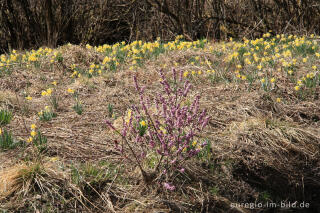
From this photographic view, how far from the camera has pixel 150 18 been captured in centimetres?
1007

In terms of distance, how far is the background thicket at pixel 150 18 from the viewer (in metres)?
8.79

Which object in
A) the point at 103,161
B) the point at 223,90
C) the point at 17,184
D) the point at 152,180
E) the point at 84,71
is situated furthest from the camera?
the point at 84,71

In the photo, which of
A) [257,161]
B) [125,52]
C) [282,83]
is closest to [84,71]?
Answer: [125,52]

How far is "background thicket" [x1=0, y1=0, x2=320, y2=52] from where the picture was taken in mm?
8789

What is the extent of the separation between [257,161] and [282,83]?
1710mm

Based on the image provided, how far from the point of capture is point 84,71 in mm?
5891

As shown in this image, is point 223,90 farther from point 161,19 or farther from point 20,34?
point 20,34

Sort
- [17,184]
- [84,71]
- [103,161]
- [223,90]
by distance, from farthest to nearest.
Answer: [84,71], [223,90], [103,161], [17,184]

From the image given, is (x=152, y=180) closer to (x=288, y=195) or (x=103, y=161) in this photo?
(x=103, y=161)

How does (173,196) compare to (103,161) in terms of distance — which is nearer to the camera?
(173,196)

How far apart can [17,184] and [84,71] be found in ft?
11.1

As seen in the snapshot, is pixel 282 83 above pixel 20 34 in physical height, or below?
below

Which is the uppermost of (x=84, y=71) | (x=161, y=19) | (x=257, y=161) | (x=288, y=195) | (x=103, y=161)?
(x=161, y=19)

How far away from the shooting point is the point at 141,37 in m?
10.4
